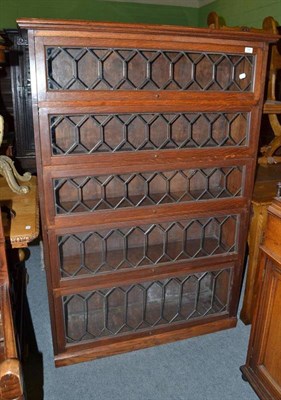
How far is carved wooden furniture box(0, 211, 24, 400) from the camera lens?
89cm

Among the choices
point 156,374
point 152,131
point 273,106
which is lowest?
point 156,374

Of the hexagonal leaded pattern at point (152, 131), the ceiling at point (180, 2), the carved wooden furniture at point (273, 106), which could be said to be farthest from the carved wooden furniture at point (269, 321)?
the ceiling at point (180, 2)

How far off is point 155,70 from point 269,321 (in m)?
1.25

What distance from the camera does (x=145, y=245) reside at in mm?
1801

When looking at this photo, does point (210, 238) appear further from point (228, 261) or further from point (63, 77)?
point (63, 77)

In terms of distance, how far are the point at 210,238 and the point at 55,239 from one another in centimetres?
91

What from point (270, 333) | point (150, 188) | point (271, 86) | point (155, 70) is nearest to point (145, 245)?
point (150, 188)

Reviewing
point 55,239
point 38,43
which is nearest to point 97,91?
point 38,43

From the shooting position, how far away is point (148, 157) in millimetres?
1580

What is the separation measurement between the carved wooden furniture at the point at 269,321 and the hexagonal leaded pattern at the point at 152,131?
0.51 meters

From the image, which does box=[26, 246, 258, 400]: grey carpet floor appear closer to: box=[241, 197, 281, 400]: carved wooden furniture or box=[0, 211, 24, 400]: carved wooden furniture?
Answer: box=[241, 197, 281, 400]: carved wooden furniture

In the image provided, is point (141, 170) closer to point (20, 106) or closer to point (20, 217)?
point (20, 217)

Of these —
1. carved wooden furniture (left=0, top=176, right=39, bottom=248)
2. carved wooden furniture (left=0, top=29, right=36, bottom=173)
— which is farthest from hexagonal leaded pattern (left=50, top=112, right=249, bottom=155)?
carved wooden furniture (left=0, top=29, right=36, bottom=173)

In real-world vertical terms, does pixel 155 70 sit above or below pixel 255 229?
above
